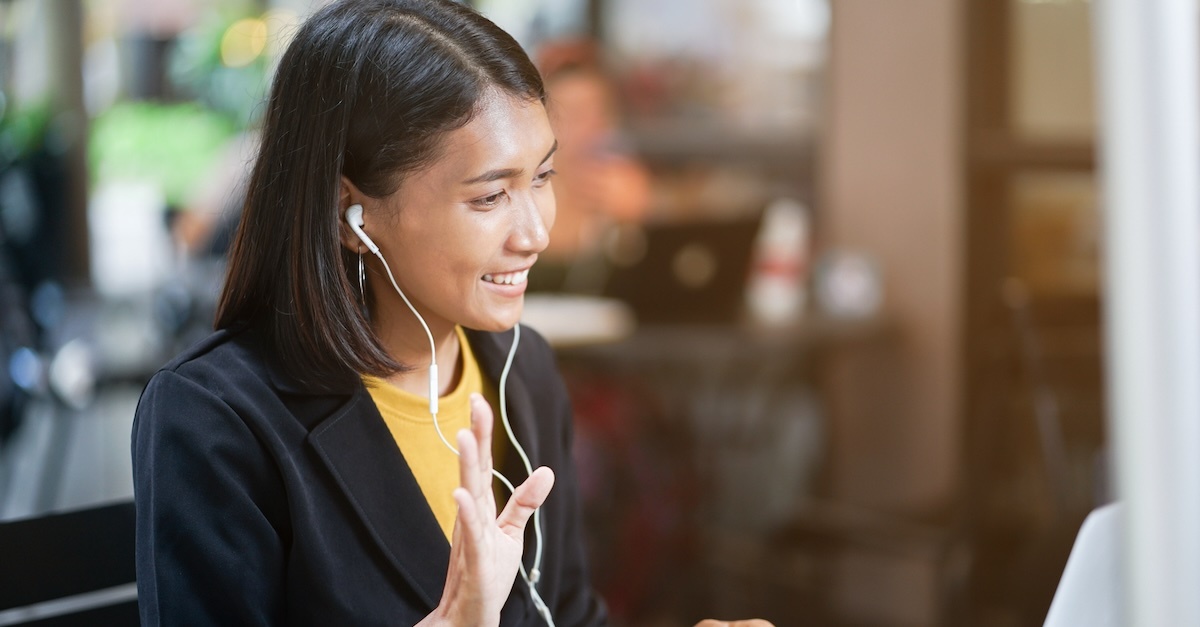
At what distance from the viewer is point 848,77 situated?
130 inches

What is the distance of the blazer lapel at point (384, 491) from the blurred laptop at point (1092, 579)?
1.69 feet

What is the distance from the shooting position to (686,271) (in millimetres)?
3080

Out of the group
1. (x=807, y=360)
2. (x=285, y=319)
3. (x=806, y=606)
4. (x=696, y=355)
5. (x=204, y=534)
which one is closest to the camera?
(x=204, y=534)

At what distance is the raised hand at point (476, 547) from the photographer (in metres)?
0.80

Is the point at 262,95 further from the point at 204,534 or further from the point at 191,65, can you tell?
the point at 191,65

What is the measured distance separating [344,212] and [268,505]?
255mm

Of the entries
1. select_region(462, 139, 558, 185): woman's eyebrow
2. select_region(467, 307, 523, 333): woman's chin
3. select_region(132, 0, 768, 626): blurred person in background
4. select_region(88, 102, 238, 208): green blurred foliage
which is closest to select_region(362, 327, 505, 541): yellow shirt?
select_region(132, 0, 768, 626): blurred person in background

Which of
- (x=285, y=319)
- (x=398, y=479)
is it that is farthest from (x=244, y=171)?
(x=398, y=479)

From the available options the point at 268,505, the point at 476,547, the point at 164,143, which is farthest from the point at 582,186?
the point at 476,547

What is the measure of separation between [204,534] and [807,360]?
2.88 metres

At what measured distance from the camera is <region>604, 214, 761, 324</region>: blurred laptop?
302 cm

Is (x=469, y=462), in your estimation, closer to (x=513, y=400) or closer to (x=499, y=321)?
(x=499, y=321)

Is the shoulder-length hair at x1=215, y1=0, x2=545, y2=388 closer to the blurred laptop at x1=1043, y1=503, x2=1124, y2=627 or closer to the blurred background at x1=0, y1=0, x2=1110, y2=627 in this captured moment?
the blurred laptop at x1=1043, y1=503, x2=1124, y2=627

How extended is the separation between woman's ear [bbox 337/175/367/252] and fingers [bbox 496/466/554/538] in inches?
10.3
